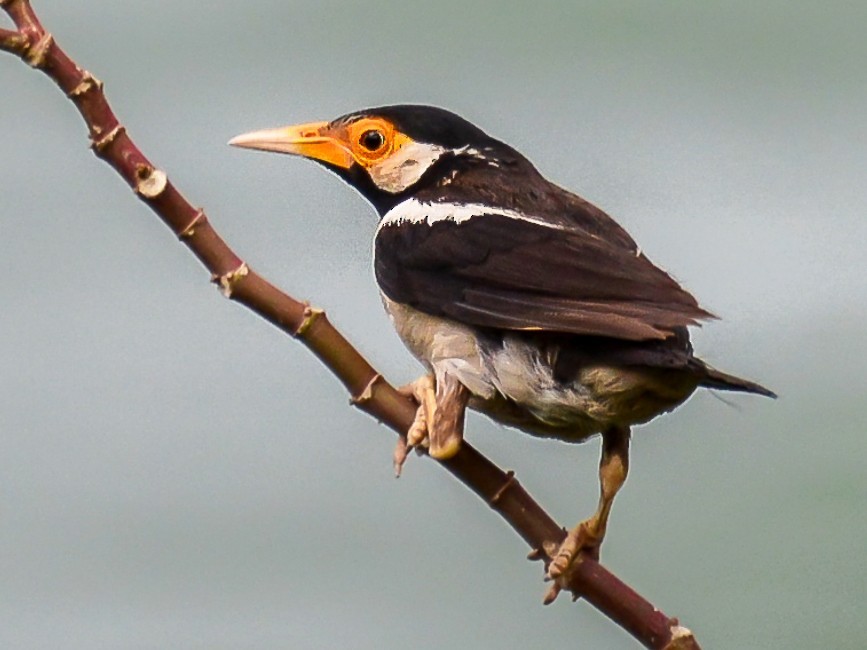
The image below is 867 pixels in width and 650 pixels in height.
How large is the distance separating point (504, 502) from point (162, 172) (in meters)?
1.12

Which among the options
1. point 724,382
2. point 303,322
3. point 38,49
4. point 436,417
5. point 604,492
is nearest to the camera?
point 38,49

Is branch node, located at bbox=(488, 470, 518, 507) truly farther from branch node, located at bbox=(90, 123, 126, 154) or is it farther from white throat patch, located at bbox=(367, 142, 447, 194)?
branch node, located at bbox=(90, 123, 126, 154)

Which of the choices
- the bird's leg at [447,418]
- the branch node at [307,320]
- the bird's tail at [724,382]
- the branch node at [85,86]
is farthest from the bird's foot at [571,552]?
the branch node at [85,86]

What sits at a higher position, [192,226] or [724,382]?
[724,382]

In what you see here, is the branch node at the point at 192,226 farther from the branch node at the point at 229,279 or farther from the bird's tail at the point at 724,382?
the bird's tail at the point at 724,382

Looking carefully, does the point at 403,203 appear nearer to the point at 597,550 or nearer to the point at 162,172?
the point at 597,550

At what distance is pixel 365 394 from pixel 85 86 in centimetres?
88

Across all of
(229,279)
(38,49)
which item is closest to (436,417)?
(229,279)

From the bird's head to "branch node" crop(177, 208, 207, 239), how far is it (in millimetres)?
1277

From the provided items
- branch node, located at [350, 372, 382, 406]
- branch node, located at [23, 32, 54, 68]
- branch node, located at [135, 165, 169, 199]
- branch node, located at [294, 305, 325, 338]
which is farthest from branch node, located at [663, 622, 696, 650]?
branch node, located at [23, 32, 54, 68]

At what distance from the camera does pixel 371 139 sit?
3.91 m

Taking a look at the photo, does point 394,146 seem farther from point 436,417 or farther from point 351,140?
point 436,417

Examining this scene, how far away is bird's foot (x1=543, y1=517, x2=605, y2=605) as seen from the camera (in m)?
3.32

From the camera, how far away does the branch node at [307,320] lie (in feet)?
9.02
